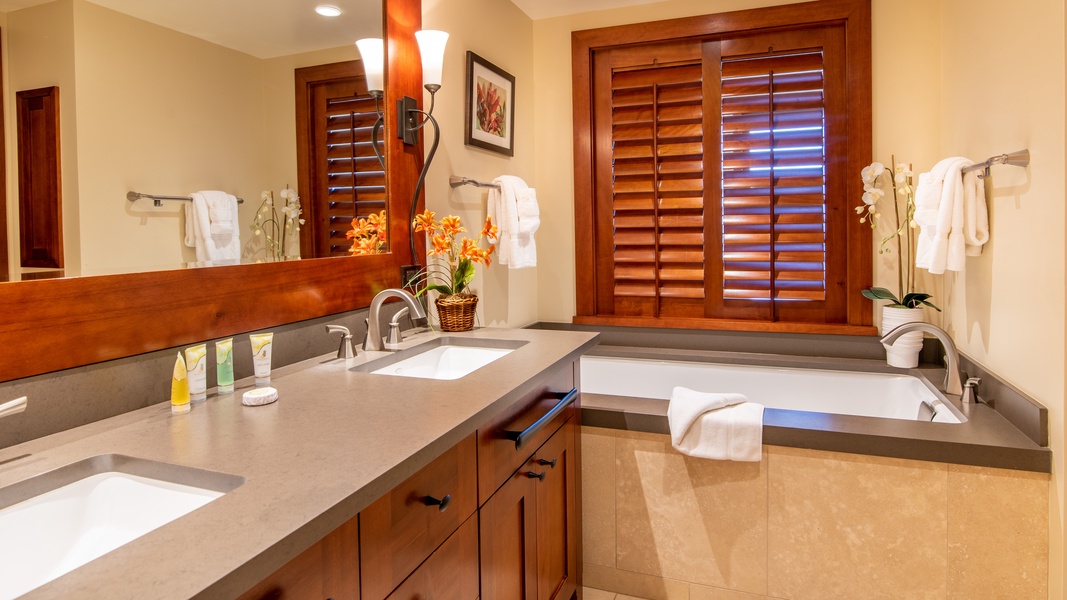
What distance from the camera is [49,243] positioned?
3.67ft

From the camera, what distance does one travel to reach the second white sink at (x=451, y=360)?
1.94 meters

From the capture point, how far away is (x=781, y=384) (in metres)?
2.89

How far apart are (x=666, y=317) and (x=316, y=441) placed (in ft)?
8.13


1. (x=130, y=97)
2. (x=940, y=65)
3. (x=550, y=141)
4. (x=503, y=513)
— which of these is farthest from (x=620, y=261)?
(x=130, y=97)

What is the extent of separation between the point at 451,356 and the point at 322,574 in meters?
1.22

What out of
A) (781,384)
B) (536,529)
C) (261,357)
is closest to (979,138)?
(781,384)

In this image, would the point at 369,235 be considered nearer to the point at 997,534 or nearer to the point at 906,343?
the point at 997,534

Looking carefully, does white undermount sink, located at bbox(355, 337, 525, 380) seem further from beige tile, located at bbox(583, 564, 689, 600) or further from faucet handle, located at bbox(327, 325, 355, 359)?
beige tile, located at bbox(583, 564, 689, 600)

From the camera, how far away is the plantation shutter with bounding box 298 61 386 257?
1.76m

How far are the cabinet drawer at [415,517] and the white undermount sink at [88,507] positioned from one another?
8.7 inches

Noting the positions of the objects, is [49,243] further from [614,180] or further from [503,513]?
[614,180]

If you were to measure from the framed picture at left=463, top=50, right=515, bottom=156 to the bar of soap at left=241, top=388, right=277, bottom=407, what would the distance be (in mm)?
1615

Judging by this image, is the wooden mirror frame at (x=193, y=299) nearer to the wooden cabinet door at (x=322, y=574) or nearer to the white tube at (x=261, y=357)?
the white tube at (x=261, y=357)

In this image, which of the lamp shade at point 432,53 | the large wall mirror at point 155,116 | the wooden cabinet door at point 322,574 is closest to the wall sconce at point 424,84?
the lamp shade at point 432,53
